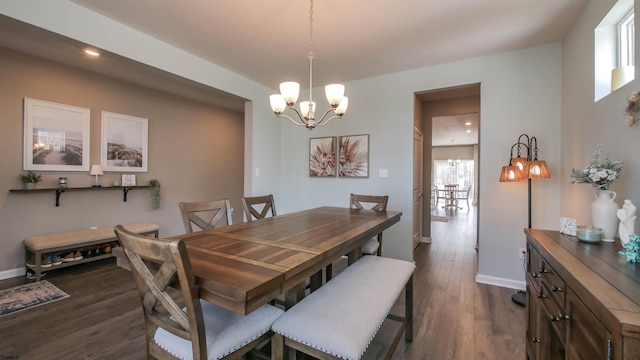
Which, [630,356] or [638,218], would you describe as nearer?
[630,356]

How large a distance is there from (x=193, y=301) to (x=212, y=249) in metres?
0.43

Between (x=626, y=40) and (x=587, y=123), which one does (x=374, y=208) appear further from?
(x=626, y=40)

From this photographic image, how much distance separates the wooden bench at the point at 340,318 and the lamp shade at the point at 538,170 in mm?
1900

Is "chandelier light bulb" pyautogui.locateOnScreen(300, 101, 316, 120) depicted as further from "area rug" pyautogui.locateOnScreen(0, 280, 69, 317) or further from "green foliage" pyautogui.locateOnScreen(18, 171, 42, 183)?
"green foliage" pyautogui.locateOnScreen(18, 171, 42, 183)

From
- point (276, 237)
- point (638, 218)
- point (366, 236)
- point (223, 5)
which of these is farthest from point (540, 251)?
point (223, 5)

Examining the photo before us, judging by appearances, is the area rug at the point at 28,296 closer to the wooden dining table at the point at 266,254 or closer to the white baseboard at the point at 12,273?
the white baseboard at the point at 12,273

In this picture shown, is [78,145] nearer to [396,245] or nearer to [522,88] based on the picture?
[396,245]

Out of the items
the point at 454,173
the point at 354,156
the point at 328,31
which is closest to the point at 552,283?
the point at 328,31

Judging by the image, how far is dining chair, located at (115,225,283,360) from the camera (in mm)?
968

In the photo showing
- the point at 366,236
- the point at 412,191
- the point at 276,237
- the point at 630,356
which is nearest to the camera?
the point at 630,356

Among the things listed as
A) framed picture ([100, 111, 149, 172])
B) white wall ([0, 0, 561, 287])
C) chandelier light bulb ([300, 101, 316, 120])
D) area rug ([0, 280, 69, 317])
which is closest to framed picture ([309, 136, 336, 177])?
white wall ([0, 0, 561, 287])

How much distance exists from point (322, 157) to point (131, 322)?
2.94 meters

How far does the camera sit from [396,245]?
3.63 m

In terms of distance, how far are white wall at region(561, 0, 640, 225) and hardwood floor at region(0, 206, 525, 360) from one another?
1125 millimetres
